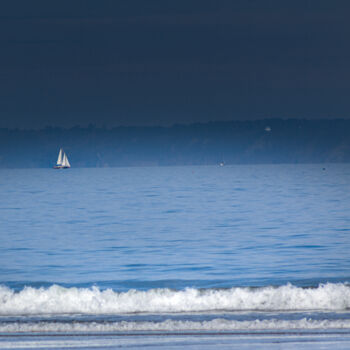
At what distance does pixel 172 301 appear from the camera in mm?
15211

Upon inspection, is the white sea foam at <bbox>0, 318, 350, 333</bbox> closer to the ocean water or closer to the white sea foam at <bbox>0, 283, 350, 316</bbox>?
the ocean water

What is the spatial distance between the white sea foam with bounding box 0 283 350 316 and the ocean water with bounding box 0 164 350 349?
25mm

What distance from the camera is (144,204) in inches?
2579

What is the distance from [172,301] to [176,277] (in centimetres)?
862

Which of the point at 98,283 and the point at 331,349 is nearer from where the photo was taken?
the point at 331,349

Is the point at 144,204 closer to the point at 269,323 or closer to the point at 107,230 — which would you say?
the point at 107,230

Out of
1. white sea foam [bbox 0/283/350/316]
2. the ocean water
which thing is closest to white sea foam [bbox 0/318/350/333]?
the ocean water

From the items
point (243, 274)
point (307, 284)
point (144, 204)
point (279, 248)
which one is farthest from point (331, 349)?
point (144, 204)

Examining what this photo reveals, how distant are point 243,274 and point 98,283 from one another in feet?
15.9

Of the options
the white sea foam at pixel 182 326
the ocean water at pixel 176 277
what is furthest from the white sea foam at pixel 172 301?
the white sea foam at pixel 182 326

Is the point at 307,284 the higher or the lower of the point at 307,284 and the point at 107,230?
the lower

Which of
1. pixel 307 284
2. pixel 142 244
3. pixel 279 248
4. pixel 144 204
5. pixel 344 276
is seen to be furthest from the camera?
pixel 144 204

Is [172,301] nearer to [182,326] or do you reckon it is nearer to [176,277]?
[182,326]

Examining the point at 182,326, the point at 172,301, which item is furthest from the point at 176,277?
the point at 182,326
